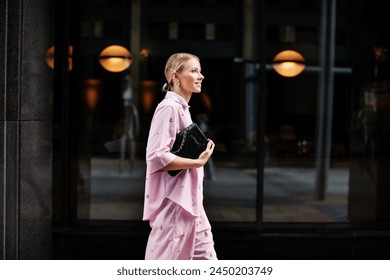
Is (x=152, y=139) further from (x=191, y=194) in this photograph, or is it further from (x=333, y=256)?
(x=333, y=256)

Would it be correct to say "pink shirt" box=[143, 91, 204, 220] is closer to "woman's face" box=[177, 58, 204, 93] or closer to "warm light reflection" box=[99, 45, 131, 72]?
"woman's face" box=[177, 58, 204, 93]

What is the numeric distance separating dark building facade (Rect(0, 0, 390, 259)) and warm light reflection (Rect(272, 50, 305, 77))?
42 mm

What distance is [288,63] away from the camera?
8.89 meters

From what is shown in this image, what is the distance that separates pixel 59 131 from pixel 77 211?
96 centimetres

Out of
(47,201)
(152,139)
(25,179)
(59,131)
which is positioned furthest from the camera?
(59,131)

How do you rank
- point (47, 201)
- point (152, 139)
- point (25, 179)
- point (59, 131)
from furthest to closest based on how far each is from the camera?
point (59, 131), point (47, 201), point (25, 179), point (152, 139)

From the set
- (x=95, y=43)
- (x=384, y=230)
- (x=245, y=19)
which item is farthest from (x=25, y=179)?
(x=384, y=230)

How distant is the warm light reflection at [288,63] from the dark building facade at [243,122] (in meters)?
0.04

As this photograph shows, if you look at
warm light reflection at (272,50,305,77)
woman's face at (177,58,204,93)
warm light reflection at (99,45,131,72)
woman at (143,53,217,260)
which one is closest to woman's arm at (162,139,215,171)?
woman at (143,53,217,260)

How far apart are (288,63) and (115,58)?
6.77ft

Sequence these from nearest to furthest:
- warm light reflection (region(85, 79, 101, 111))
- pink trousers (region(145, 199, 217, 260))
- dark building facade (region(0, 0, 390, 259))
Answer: pink trousers (region(145, 199, 217, 260))
dark building facade (region(0, 0, 390, 259))
warm light reflection (region(85, 79, 101, 111))

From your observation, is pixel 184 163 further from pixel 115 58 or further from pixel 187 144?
pixel 115 58

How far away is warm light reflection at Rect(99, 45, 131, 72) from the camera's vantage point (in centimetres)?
858

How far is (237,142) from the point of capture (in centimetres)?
888
